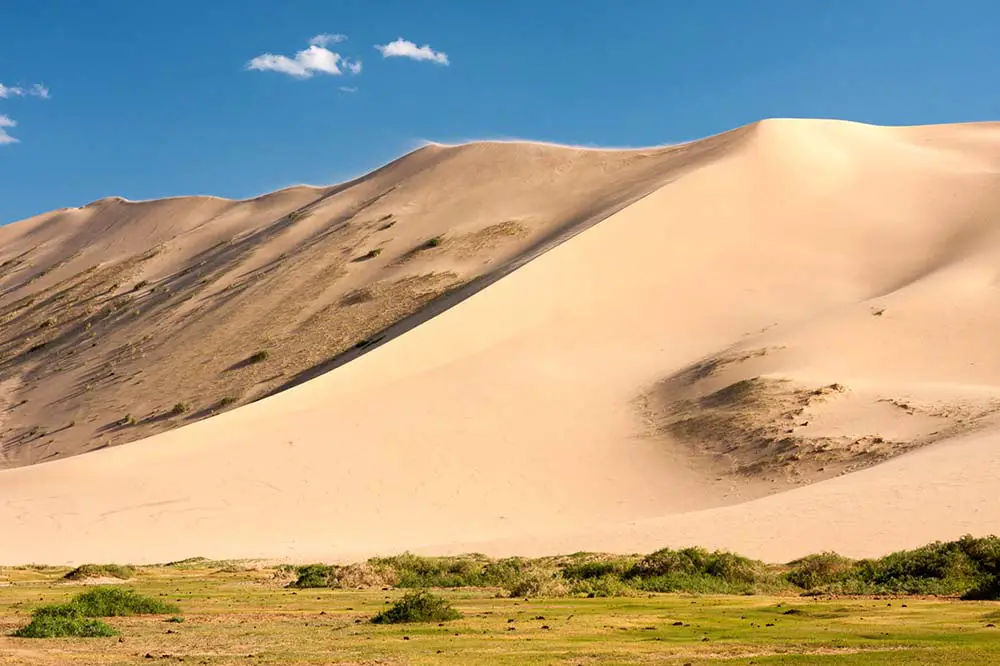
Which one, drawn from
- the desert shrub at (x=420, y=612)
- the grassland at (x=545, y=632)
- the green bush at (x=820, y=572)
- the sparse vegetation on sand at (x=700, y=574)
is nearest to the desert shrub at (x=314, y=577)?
the sparse vegetation on sand at (x=700, y=574)

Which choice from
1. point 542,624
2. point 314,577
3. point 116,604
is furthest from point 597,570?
point 116,604

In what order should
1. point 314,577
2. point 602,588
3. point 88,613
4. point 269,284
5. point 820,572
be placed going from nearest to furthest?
1. point 88,613
2. point 602,588
3. point 820,572
4. point 314,577
5. point 269,284

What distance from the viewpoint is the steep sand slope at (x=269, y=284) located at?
53188 mm

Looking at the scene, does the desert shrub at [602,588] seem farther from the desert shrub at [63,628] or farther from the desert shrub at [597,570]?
the desert shrub at [63,628]

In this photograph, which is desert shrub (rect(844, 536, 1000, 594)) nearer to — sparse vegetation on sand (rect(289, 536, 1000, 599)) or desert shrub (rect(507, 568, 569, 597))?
sparse vegetation on sand (rect(289, 536, 1000, 599))

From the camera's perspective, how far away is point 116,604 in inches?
658

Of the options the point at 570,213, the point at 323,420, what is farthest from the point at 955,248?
the point at 323,420

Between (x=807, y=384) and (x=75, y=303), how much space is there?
5388 cm

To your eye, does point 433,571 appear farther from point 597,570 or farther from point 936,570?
point 936,570

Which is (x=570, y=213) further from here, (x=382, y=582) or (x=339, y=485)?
(x=382, y=582)

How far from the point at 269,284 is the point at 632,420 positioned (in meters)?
32.3

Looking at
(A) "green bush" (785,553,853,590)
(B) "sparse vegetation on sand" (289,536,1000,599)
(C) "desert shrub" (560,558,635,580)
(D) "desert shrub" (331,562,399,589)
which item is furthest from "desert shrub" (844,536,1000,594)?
(D) "desert shrub" (331,562,399,589)

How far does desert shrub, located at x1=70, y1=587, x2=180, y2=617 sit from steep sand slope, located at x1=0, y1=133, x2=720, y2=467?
3267 centimetres

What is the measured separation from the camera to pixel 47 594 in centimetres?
2025
